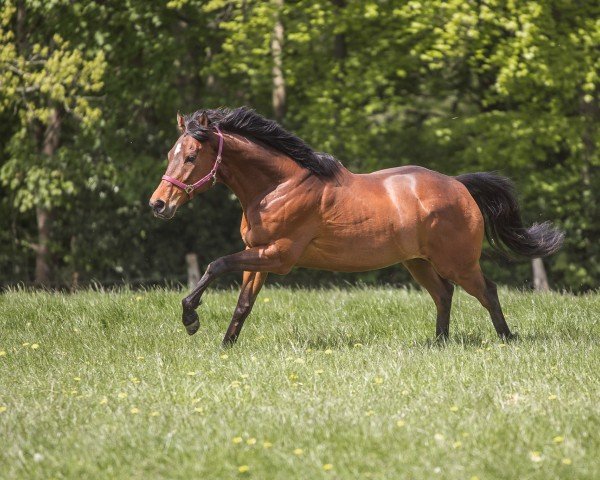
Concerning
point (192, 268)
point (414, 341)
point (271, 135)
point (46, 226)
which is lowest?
point (192, 268)

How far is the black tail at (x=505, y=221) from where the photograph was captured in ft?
30.6

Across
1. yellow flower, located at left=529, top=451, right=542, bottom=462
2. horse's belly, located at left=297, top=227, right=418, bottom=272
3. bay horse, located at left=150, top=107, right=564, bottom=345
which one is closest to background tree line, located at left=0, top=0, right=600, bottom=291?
bay horse, located at left=150, top=107, right=564, bottom=345

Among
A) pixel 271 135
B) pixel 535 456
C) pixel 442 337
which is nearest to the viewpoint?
pixel 535 456

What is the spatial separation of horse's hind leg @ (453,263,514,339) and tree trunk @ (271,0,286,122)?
9.73 metres

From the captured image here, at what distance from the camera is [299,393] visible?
682 centimetres

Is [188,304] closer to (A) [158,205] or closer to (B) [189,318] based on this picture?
(B) [189,318]

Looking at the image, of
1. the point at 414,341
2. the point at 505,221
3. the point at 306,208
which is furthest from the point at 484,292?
the point at 306,208

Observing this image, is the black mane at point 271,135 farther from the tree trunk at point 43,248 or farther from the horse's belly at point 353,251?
the tree trunk at point 43,248

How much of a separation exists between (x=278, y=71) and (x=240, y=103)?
2.90ft

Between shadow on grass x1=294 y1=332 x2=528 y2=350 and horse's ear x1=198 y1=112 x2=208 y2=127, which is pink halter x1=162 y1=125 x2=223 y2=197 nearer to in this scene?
horse's ear x1=198 y1=112 x2=208 y2=127

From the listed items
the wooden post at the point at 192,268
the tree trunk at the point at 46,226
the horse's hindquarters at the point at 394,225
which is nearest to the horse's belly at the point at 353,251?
the horse's hindquarters at the point at 394,225

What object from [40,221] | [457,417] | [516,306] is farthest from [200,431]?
[40,221]

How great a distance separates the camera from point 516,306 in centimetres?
1062

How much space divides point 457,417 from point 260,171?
9.71 feet
